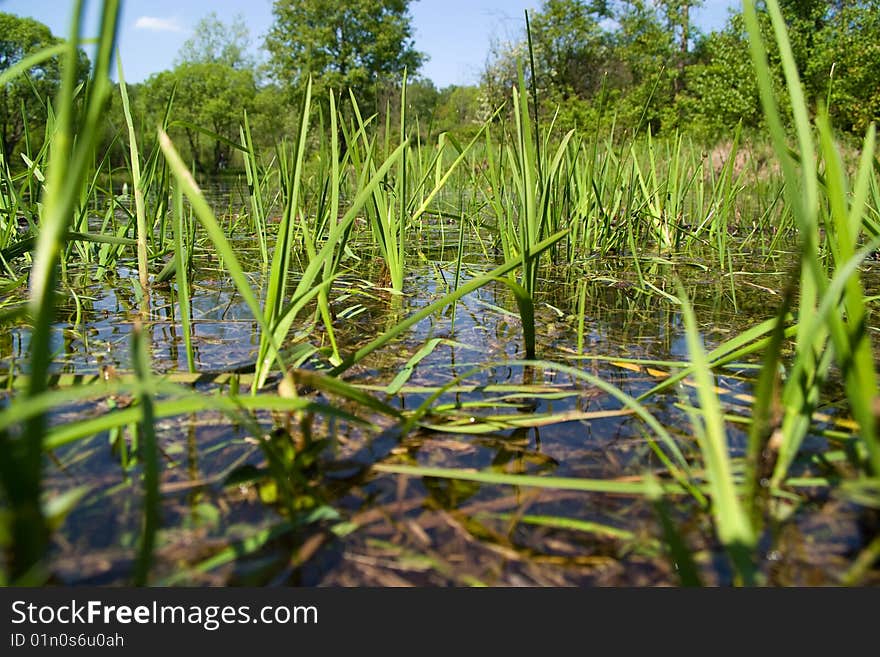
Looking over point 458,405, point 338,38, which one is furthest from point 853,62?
point 338,38

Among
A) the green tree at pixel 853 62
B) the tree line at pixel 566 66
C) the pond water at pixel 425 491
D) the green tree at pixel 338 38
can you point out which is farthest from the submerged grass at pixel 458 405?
the green tree at pixel 338 38

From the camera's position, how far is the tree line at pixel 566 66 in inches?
544

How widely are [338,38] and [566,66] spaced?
40.9 ft

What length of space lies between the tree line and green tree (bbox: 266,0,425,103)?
6 centimetres

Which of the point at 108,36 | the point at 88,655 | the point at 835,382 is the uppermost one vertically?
the point at 108,36

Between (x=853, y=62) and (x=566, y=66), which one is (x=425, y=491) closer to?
(x=853, y=62)

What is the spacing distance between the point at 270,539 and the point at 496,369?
0.63 m

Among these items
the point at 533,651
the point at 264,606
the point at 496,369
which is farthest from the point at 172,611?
the point at 496,369

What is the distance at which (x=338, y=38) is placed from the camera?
2975 cm

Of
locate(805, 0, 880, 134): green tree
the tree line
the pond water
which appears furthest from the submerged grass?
locate(805, 0, 880, 134): green tree

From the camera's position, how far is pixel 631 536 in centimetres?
59

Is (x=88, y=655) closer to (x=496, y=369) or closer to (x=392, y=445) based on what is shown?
(x=392, y=445)

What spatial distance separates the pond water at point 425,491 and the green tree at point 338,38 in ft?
96.8

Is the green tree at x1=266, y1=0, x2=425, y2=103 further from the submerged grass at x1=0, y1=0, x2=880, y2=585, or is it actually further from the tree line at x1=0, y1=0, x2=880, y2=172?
the submerged grass at x1=0, y1=0, x2=880, y2=585
